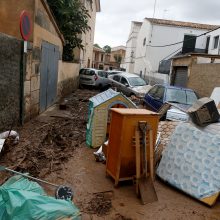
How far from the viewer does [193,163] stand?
16.5ft

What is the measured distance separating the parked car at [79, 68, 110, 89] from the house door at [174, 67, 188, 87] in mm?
5342

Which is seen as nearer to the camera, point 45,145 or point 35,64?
point 45,145

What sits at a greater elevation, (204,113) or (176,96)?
(204,113)

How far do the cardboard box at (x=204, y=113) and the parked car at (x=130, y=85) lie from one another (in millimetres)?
9609

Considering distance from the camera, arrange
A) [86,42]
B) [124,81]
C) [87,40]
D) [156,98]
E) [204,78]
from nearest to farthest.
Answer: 1. [156,98]
2. [204,78]
3. [124,81]
4. [86,42]
5. [87,40]

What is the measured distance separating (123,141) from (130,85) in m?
12.2

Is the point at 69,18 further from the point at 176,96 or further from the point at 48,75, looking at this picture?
the point at 176,96

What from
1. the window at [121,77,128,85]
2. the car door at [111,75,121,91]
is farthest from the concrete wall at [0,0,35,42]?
the car door at [111,75,121,91]

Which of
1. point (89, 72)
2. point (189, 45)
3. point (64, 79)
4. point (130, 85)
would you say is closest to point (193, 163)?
point (64, 79)

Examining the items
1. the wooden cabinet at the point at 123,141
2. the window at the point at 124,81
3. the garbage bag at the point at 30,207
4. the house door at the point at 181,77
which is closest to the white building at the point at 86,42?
the window at the point at 124,81

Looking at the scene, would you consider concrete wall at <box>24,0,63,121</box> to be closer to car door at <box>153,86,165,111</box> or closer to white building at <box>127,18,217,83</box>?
car door at <box>153,86,165,111</box>

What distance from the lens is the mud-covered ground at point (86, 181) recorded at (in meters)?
4.36

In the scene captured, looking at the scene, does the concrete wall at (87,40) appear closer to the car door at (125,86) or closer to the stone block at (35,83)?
the car door at (125,86)

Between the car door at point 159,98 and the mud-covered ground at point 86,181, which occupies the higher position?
the car door at point 159,98
